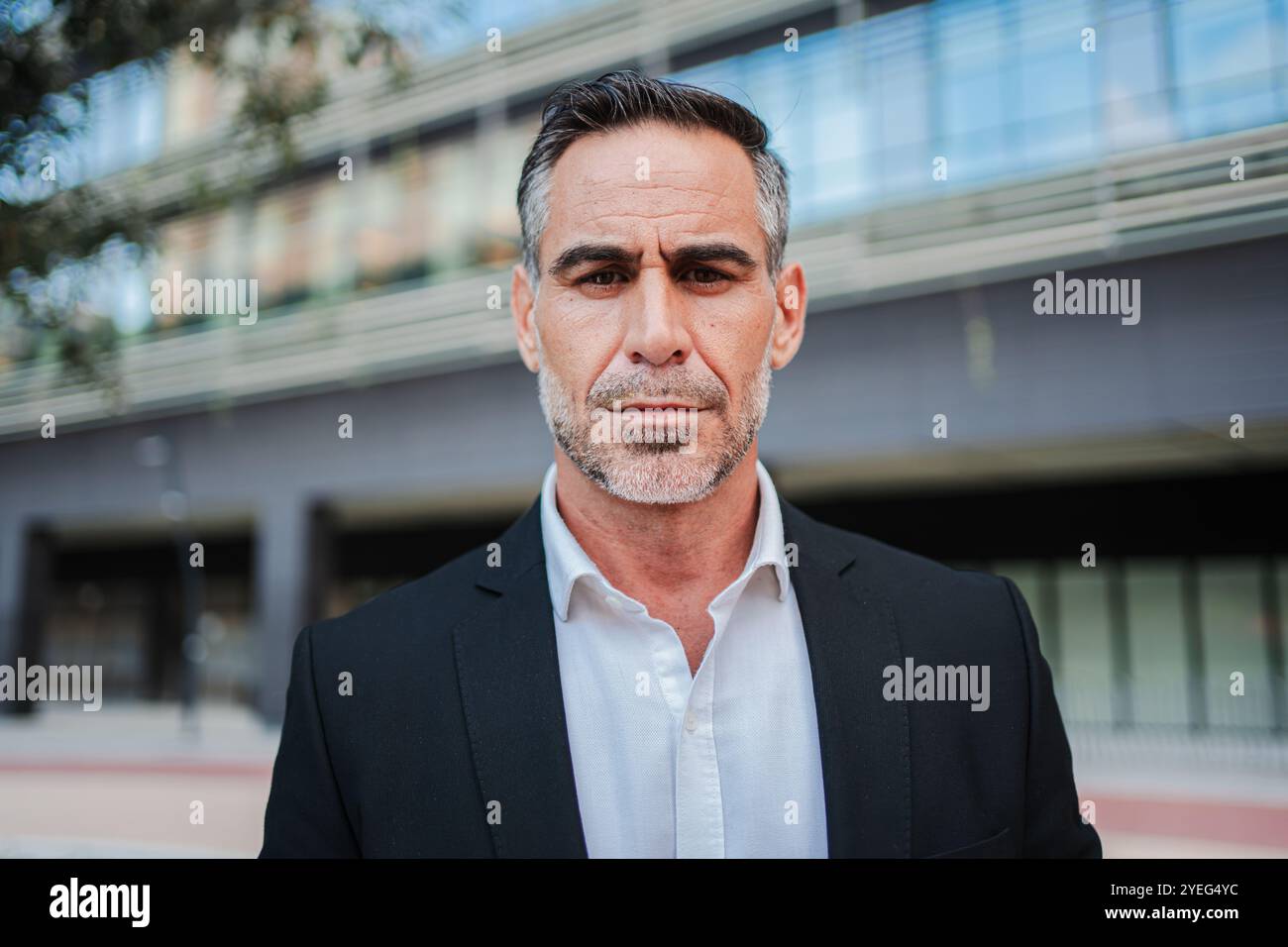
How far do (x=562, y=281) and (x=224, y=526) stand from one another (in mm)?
19794

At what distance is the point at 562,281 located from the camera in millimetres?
Answer: 2432

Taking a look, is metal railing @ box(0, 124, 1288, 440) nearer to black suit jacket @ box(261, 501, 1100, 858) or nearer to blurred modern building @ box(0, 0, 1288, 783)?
blurred modern building @ box(0, 0, 1288, 783)

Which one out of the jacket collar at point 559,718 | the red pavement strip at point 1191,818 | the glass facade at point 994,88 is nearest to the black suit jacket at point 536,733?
the jacket collar at point 559,718

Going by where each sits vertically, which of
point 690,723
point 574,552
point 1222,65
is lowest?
point 690,723

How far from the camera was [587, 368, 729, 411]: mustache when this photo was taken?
7.68 feet

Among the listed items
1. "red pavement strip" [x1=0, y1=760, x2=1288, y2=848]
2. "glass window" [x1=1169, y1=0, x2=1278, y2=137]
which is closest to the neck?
"red pavement strip" [x1=0, y1=760, x2=1288, y2=848]

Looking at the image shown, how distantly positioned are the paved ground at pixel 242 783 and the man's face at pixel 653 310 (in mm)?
2523

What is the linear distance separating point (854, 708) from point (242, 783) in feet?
42.1

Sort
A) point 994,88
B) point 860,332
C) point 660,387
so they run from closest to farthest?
point 660,387
point 994,88
point 860,332

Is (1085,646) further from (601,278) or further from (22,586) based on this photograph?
(22,586)

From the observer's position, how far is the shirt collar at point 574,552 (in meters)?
2.43

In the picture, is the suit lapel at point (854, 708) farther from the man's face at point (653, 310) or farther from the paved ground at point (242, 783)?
the paved ground at point (242, 783)

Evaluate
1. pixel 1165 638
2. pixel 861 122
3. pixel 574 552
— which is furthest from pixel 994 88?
pixel 1165 638

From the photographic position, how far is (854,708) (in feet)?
7.55
